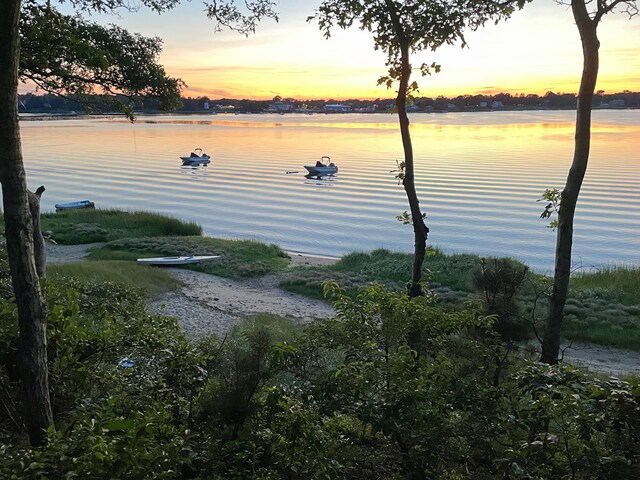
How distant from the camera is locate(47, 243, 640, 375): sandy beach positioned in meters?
11.1

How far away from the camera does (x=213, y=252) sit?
68.3 feet

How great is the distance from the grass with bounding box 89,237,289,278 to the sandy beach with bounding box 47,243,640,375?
2.15ft

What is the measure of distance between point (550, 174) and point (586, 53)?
39.2m

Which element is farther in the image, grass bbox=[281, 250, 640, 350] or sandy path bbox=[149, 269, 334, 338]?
sandy path bbox=[149, 269, 334, 338]

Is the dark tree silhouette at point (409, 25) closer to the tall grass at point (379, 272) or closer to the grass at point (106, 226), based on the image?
the tall grass at point (379, 272)

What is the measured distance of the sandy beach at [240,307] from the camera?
11.1m

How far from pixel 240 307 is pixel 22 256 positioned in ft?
36.7

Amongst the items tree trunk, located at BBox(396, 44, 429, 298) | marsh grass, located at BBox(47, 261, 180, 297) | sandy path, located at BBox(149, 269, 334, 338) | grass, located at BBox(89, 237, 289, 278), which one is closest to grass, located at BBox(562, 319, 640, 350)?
sandy path, located at BBox(149, 269, 334, 338)

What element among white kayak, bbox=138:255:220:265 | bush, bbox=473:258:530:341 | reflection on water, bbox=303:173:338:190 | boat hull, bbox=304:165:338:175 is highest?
bush, bbox=473:258:530:341

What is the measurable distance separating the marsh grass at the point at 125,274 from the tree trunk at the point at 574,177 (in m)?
10.5

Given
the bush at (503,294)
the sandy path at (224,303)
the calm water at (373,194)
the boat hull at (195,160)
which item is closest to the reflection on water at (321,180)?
the calm water at (373,194)

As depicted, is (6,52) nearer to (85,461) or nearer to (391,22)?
(85,461)

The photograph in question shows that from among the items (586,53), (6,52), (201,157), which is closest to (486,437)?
(6,52)

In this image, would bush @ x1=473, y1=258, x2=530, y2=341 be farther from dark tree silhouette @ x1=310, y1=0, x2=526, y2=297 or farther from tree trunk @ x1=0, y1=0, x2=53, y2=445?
tree trunk @ x1=0, y1=0, x2=53, y2=445
